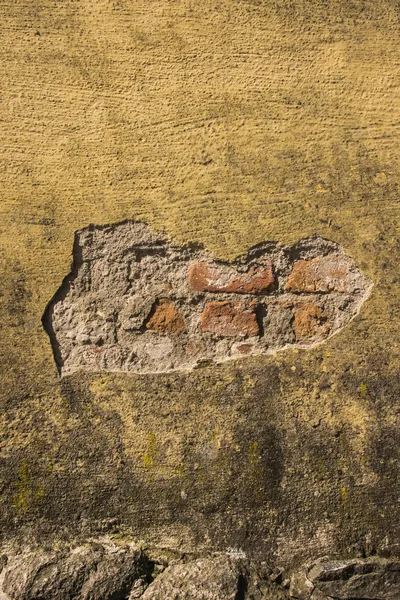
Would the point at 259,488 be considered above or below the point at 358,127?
below

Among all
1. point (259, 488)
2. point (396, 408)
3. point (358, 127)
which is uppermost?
point (358, 127)

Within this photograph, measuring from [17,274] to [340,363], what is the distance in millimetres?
1014

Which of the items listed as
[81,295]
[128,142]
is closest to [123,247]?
[81,295]

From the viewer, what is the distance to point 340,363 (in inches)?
71.4

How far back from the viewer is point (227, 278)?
181cm

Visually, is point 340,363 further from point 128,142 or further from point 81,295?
point 128,142

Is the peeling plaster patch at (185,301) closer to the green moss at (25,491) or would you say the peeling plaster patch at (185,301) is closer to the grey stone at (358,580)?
the green moss at (25,491)

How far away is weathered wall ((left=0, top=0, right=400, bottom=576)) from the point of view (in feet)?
5.77

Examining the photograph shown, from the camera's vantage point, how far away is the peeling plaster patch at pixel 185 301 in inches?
70.2

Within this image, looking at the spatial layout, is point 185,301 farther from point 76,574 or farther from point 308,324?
point 76,574

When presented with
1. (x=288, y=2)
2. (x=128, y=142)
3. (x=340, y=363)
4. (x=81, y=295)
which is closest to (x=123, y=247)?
(x=81, y=295)

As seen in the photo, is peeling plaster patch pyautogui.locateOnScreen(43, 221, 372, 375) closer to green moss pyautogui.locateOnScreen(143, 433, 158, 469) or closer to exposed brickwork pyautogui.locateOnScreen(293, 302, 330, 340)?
A: exposed brickwork pyautogui.locateOnScreen(293, 302, 330, 340)

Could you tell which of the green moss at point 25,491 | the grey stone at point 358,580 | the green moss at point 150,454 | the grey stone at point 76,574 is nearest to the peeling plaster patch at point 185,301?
the green moss at point 150,454

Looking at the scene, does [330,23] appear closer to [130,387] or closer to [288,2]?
[288,2]
